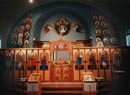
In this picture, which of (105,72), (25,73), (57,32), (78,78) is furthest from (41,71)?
(105,72)

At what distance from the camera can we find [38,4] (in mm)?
12953

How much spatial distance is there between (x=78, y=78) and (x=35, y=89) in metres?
3.61

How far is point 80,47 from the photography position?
1179 centimetres

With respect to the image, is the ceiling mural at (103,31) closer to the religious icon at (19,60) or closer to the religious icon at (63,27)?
the religious icon at (63,27)

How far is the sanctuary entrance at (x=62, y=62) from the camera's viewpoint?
10.9 metres

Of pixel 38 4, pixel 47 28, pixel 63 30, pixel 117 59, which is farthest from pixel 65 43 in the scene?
pixel 38 4

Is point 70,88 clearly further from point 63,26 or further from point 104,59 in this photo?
point 63,26

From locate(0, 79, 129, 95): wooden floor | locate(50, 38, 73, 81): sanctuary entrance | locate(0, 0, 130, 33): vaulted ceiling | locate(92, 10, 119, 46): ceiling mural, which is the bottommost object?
locate(0, 79, 129, 95): wooden floor

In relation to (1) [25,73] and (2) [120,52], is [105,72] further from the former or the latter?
(1) [25,73]

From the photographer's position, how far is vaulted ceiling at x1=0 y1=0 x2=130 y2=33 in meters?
12.5

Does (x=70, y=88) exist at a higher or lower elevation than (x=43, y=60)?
lower

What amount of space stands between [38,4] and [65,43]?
4.09 metres

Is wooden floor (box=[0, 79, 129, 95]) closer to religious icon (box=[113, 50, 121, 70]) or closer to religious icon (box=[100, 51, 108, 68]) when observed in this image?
religious icon (box=[113, 50, 121, 70])

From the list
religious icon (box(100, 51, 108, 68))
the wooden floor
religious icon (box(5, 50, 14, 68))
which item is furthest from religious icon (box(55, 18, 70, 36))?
the wooden floor
